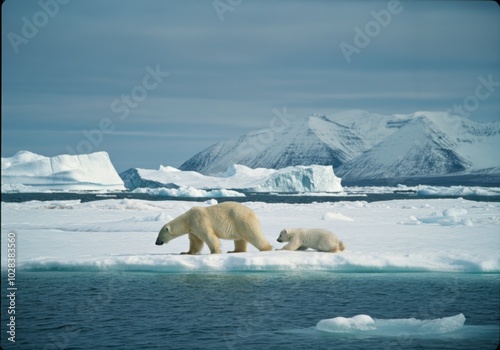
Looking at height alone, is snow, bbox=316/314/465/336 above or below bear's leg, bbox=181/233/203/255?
below

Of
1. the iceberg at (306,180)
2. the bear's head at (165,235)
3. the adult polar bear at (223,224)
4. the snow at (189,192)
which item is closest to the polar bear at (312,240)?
the adult polar bear at (223,224)

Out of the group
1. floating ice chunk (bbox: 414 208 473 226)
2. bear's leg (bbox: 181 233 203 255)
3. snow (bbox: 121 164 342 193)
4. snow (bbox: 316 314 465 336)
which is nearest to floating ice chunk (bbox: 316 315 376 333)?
snow (bbox: 316 314 465 336)

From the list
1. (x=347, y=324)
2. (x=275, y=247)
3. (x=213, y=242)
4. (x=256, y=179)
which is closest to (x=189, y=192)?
(x=256, y=179)

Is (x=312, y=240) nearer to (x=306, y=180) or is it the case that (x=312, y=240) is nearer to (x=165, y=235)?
(x=165, y=235)

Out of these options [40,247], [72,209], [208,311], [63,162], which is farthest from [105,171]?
[208,311]

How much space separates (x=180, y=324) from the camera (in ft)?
27.5

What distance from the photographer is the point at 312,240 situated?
12.3 metres

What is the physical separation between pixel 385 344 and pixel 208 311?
252 centimetres

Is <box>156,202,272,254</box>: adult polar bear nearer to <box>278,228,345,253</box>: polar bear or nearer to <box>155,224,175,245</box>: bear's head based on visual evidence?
<box>155,224,175,245</box>: bear's head

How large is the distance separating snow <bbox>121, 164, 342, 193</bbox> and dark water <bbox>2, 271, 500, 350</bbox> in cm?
4969

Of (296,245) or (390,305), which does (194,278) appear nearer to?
(296,245)

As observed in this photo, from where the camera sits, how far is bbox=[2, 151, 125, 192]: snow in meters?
71.2

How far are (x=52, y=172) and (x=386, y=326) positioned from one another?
69400 mm

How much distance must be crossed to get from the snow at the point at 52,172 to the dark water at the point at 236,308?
209 feet
